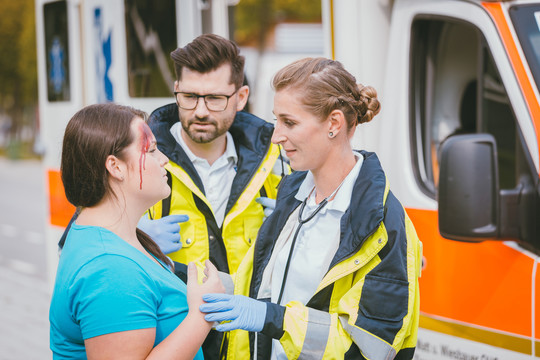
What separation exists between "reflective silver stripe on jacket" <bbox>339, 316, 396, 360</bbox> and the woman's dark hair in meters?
0.74

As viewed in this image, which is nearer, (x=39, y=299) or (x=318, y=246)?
(x=318, y=246)

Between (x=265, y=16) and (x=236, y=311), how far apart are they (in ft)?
22.0

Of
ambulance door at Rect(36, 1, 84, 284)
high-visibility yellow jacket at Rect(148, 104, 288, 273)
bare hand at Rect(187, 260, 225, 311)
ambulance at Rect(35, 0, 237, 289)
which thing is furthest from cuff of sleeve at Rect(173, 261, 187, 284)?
ambulance door at Rect(36, 1, 84, 284)

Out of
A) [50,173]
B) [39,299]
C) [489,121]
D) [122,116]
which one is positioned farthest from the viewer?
[39,299]

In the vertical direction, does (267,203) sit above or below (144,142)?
below

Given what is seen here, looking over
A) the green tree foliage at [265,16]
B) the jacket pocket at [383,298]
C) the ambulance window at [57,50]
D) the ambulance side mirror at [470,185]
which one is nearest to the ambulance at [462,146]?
the ambulance side mirror at [470,185]

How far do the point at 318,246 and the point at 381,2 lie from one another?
146 cm

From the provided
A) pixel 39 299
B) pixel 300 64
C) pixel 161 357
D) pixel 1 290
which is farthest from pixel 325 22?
pixel 1 290

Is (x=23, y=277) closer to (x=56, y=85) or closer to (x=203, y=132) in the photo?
(x=56, y=85)

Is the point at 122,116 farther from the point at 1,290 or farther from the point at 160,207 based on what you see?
the point at 1,290

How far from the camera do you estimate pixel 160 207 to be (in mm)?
2561

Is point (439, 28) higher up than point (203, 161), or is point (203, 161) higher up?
point (439, 28)

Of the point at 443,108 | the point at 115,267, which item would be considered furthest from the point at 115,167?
the point at 443,108

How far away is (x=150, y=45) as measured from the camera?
12.7ft
